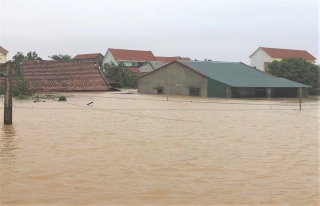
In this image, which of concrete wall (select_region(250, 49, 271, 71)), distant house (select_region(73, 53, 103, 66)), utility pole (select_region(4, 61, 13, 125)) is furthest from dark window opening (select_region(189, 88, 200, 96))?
distant house (select_region(73, 53, 103, 66))

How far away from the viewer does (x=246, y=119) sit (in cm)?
1641

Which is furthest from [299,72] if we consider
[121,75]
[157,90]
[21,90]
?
[21,90]

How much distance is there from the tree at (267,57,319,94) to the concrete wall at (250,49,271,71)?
24.4m

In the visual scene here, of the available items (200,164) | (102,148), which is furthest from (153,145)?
Result: (200,164)

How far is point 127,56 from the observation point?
74.2 metres

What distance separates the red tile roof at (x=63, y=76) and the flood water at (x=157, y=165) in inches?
1230

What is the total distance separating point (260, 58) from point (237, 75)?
35437 millimetres

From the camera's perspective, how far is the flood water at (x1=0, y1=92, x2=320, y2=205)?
5797 millimetres

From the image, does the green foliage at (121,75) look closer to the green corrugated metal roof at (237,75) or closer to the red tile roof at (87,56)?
the green corrugated metal roof at (237,75)

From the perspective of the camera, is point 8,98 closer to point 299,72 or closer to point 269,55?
point 299,72

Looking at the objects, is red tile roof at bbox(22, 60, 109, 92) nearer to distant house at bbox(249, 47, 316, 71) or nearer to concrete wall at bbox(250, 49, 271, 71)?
distant house at bbox(249, 47, 316, 71)

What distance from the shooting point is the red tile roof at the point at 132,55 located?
7319cm

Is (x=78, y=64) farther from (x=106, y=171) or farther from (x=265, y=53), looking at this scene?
(x=106, y=171)

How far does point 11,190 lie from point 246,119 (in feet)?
38.5
